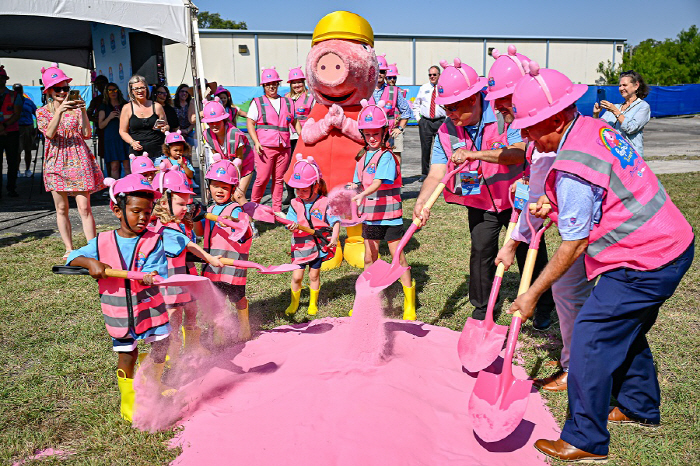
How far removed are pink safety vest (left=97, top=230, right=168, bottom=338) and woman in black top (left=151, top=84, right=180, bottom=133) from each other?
5.64 metres

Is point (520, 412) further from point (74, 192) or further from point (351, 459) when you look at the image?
point (74, 192)

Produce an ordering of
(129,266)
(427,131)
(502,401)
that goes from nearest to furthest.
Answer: (502,401), (129,266), (427,131)

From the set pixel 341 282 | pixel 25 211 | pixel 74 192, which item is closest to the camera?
pixel 341 282

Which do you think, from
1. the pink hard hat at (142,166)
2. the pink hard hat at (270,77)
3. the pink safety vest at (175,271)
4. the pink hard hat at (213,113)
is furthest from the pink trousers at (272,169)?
the pink safety vest at (175,271)

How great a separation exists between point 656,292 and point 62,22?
44.9 feet

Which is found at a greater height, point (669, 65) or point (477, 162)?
point (669, 65)

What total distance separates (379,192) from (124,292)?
251cm

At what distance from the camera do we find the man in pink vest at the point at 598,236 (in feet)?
9.24

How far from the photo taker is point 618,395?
3.56 m

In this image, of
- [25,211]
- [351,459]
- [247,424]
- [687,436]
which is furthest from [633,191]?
[25,211]

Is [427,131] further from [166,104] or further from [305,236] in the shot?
[305,236]

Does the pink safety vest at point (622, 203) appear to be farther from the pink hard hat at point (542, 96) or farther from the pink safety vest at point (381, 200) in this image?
the pink safety vest at point (381, 200)

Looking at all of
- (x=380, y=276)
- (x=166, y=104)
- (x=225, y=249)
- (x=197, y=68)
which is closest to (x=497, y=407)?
(x=380, y=276)

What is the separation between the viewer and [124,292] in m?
3.38
